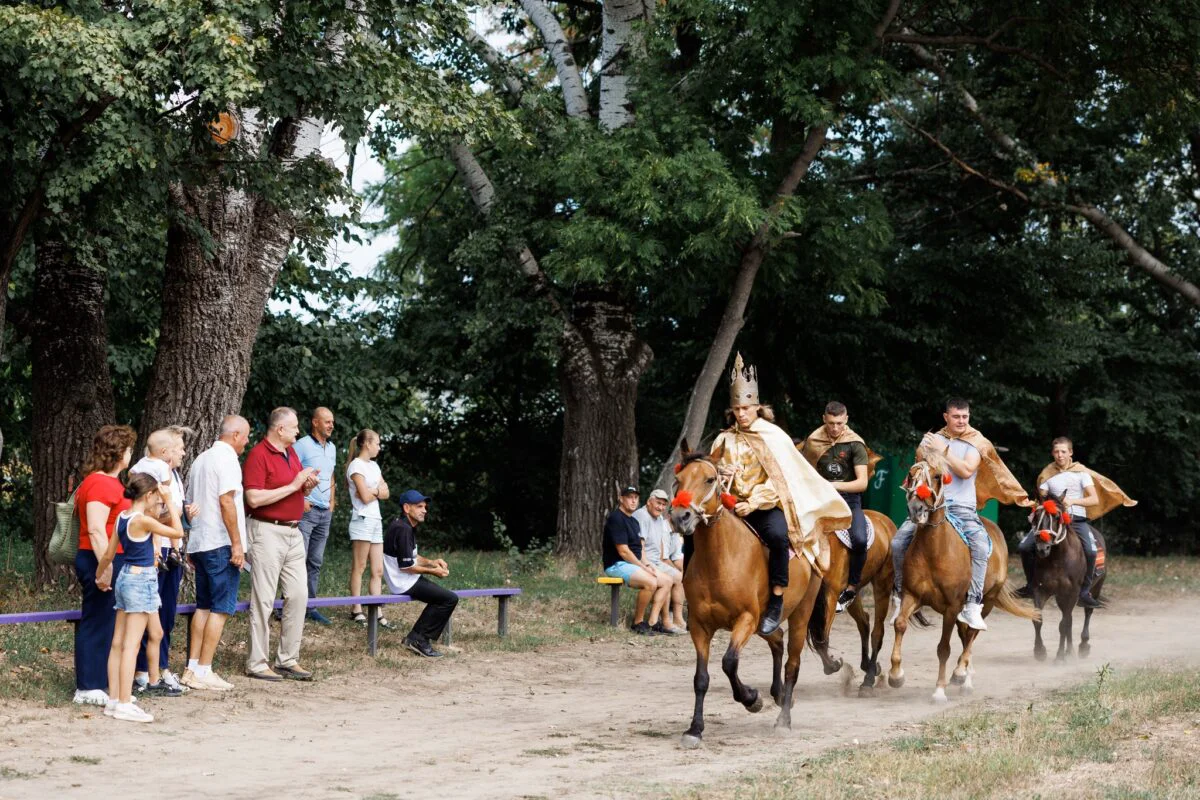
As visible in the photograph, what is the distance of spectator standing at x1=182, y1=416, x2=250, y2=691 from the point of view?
11180 mm

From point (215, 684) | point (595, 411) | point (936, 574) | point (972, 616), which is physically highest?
point (595, 411)

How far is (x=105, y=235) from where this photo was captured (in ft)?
47.1

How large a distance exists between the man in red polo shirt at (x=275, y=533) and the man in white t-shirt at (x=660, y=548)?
5.64 metres

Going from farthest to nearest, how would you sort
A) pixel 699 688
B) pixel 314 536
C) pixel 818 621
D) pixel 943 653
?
1. pixel 314 536
2. pixel 943 653
3. pixel 818 621
4. pixel 699 688

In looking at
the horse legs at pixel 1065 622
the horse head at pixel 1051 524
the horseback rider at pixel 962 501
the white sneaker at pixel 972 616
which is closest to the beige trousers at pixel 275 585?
the horseback rider at pixel 962 501

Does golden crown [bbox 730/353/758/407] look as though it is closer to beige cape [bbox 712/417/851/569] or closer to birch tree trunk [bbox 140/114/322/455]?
beige cape [bbox 712/417/851/569]

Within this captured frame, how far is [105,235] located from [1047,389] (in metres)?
22.7

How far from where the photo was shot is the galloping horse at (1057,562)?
50.9 ft

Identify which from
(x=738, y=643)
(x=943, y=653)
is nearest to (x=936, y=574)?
(x=943, y=653)

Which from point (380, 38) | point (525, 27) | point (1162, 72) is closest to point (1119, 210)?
point (1162, 72)

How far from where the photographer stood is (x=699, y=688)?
31.8 feet

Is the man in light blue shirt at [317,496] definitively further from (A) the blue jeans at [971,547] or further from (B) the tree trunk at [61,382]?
(A) the blue jeans at [971,547]

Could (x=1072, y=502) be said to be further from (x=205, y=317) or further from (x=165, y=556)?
(x=165, y=556)

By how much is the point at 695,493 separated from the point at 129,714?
416 cm
